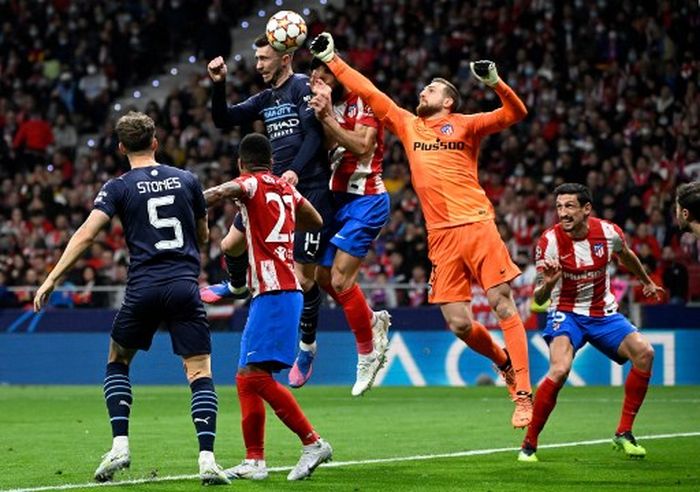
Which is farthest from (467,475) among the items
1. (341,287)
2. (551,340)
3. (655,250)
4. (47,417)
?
(655,250)

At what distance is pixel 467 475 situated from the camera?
10.2 metres

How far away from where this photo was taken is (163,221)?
9.62m

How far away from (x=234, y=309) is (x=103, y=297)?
7.27ft

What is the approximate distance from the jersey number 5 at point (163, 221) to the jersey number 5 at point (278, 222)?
26.3 inches

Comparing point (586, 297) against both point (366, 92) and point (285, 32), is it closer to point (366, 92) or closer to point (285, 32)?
point (366, 92)

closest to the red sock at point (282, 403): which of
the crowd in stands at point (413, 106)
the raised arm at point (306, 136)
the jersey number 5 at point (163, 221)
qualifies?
the jersey number 5 at point (163, 221)

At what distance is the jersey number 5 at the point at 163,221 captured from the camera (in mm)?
9609

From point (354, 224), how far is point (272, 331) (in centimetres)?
295

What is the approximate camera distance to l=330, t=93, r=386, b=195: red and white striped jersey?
12.4 m

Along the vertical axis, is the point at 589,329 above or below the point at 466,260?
below

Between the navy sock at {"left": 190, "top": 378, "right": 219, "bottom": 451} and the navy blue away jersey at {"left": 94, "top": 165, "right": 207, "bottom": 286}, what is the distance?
73 centimetres

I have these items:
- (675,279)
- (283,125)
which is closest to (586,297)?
(283,125)

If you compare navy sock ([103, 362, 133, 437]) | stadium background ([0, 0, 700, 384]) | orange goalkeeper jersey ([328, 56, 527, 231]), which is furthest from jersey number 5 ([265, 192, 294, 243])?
stadium background ([0, 0, 700, 384])

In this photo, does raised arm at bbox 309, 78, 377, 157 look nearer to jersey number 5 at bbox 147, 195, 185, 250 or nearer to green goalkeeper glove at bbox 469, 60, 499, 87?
green goalkeeper glove at bbox 469, 60, 499, 87
